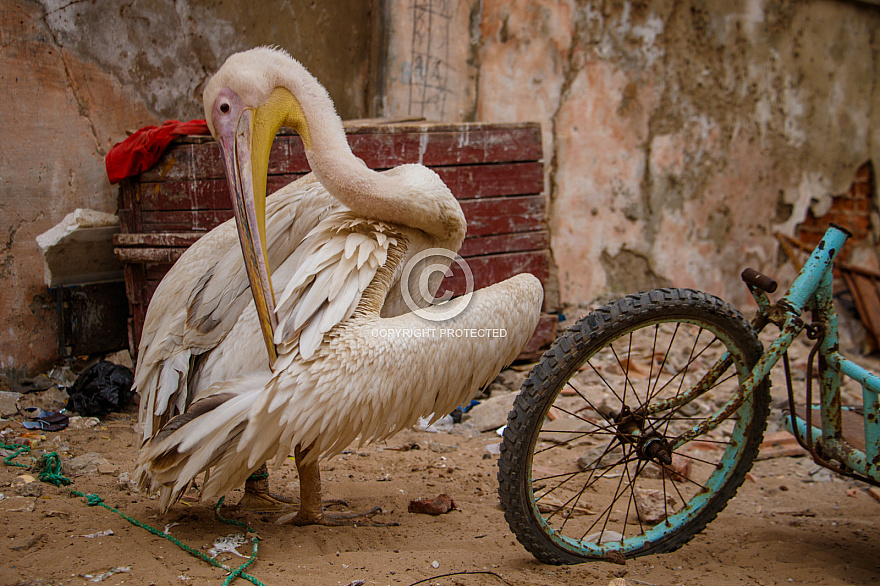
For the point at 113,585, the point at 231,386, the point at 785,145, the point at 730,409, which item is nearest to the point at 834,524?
the point at 730,409

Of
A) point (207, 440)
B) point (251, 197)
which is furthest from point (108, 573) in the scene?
point (251, 197)

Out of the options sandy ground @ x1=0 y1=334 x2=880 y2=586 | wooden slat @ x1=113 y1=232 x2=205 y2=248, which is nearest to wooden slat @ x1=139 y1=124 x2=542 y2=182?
wooden slat @ x1=113 y1=232 x2=205 y2=248

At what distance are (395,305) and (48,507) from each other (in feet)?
4.81

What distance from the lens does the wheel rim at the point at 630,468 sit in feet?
7.31

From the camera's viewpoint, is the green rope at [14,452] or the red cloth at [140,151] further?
the red cloth at [140,151]

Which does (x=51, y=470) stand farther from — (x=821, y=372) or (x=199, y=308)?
(x=821, y=372)

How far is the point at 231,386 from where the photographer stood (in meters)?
2.22

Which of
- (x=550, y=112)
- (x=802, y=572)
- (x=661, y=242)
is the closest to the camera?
(x=802, y=572)

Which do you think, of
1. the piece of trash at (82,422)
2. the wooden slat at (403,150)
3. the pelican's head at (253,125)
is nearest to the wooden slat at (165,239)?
the wooden slat at (403,150)

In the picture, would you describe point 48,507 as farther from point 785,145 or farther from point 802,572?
point 785,145

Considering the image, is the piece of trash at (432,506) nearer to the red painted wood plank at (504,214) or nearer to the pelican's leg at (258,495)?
the pelican's leg at (258,495)

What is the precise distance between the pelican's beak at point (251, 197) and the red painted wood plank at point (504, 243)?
1.81m

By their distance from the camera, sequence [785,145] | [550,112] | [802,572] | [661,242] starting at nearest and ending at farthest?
[802,572]
[550,112]
[661,242]
[785,145]

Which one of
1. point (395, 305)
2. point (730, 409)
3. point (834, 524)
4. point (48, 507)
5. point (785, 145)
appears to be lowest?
point (834, 524)
